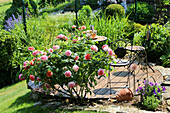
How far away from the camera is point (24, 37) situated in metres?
6.55

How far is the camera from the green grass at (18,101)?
13.1ft

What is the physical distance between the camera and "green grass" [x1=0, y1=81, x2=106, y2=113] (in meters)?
4.00

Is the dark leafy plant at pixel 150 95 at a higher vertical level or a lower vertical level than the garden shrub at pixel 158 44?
lower

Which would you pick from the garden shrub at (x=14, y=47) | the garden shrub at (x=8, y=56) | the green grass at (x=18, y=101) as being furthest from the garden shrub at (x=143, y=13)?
the green grass at (x=18, y=101)

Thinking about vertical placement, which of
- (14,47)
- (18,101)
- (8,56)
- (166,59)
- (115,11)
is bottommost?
(18,101)

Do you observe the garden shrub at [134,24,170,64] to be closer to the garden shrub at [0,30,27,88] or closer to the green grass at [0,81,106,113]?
the green grass at [0,81,106,113]

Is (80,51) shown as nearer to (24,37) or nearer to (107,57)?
(107,57)

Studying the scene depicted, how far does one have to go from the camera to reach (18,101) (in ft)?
15.2

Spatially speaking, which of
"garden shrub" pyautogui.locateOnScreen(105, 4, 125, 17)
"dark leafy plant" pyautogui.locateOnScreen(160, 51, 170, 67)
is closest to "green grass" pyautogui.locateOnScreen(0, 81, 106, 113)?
"dark leafy plant" pyautogui.locateOnScreen(160, 51, 170, 67)

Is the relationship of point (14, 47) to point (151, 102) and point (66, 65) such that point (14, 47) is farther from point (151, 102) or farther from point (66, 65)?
point (151, 102)

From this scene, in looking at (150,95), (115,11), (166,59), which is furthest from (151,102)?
(115,11)

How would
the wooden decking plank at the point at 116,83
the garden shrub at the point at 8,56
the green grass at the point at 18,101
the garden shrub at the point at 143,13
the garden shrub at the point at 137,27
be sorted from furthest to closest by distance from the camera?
the garden shrub at the point at 143,13
the garden shrub at the point at 137,27
the garden shrub at the point at 8,56
the wooden decking plank at the point at 116,83
the green grass at the point at 18,101

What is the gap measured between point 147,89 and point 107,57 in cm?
89

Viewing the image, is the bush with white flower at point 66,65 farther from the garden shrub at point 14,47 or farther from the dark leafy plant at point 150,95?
the garden shrub at point 14,47
